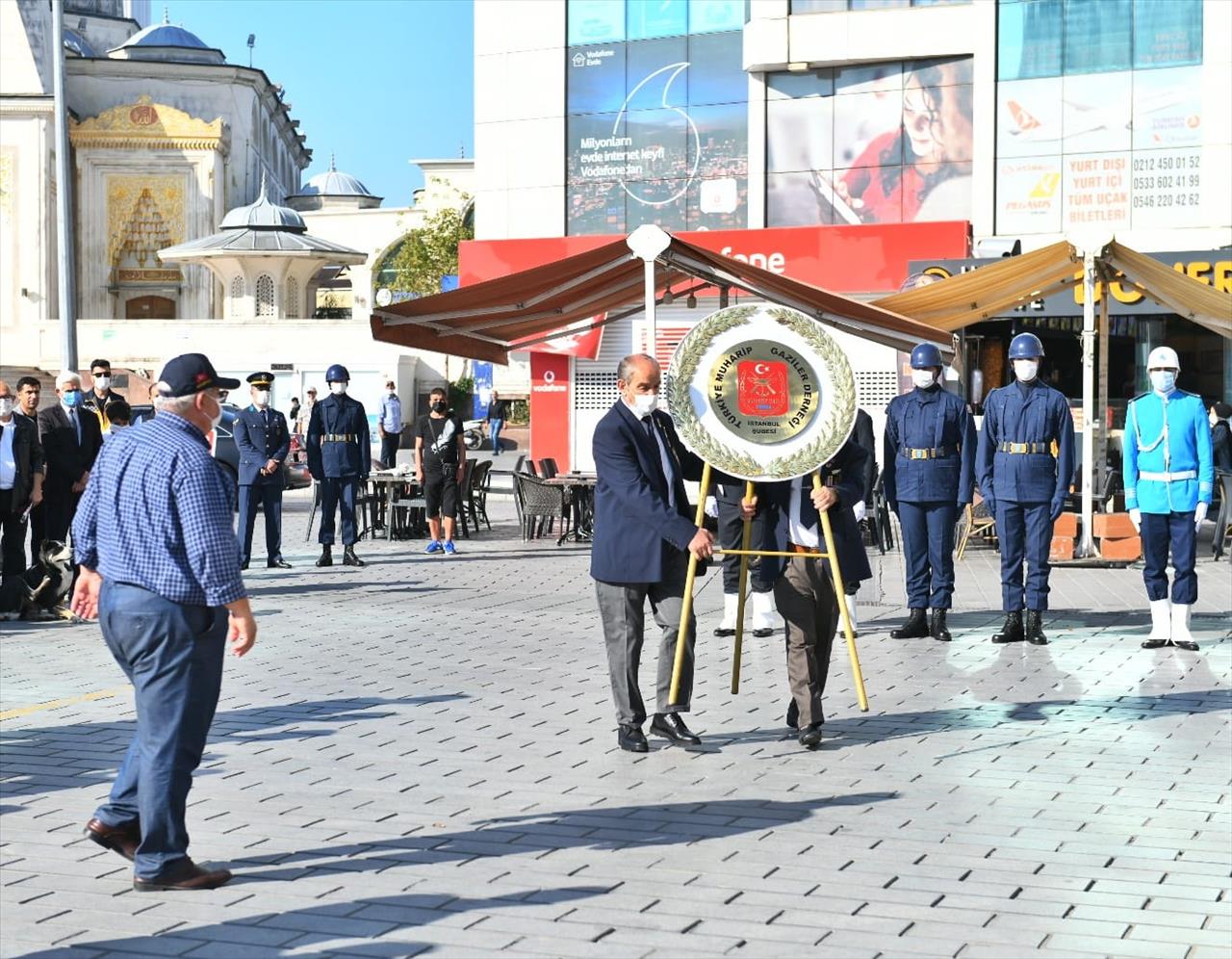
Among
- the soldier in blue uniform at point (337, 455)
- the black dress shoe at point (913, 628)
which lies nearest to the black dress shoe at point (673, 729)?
the black dress shoe at point (913, 628)

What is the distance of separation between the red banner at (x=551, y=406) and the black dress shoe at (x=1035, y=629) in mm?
15183

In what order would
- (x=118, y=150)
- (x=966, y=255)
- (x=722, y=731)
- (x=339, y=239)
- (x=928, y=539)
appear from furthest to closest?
1. (x=339, y=239)
2. (x=118, y=150)
3. (x=966, y=255)
4. (x=928, y=539)
5. (x=722, y=731)

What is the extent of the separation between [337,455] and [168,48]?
61.9 meters

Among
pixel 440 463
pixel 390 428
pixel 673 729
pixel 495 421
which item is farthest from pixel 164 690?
pixel 495 421

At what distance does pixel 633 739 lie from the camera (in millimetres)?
8250

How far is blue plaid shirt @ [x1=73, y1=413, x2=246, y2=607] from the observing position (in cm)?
570

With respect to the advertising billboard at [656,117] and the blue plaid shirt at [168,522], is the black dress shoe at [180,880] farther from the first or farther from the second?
the advertising billboard at [656,117]

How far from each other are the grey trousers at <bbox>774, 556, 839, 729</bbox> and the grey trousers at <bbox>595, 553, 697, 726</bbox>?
0.46 meters

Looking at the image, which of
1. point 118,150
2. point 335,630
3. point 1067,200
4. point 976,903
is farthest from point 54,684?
point 118,150

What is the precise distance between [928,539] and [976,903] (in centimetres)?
667

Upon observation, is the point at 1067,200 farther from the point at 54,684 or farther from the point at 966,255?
the point at 54,684

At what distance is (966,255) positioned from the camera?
28.1 meters

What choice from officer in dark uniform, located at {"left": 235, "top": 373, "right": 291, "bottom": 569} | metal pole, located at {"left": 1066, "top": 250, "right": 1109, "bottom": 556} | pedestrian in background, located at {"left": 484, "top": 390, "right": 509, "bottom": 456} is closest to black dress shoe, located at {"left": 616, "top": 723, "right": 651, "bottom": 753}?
metal pole, located at {"left": 1066, "top": 250, "right": 1109, "bottom": 556}

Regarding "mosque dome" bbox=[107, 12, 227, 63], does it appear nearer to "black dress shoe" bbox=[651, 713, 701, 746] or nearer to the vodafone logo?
the vodafone logo
